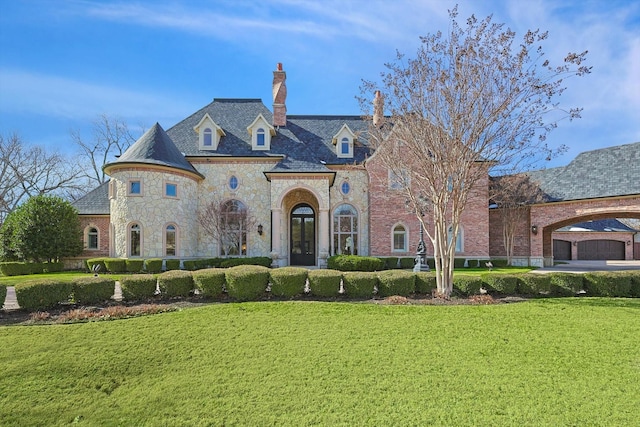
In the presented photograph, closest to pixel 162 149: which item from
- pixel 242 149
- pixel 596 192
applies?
pixel 242 149

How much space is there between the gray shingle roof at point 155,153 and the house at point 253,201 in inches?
3.1

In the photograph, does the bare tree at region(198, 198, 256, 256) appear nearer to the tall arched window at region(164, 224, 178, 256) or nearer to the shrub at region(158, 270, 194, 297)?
the tall arched window at region(164, 224, 178, 256)

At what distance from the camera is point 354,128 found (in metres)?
24.2

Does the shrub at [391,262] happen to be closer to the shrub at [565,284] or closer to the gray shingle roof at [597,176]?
the shrub at [565,284]

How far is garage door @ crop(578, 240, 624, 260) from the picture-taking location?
35.0 m

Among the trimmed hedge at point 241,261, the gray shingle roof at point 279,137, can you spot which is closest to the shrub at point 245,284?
the trimmed hedge at point 241,261

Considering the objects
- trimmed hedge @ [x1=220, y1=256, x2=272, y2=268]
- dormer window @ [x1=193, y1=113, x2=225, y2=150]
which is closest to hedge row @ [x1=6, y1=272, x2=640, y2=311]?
trimmed hedge @ [x1=220, y1=256, x2=272, y2=268]

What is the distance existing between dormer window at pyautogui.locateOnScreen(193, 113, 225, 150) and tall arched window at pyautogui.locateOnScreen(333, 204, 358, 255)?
8960 millimetres

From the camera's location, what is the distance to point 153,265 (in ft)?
56.9

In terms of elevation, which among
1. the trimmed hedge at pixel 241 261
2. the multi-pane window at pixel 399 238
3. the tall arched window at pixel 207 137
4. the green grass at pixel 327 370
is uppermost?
the tall arched window at pixel 207 137

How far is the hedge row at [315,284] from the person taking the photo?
958cm

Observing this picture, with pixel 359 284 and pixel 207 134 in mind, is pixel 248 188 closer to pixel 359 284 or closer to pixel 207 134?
pixel 207 134

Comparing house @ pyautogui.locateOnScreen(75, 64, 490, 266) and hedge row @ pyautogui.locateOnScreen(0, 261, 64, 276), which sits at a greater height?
house @ pyautogui.locateOnScreen(75, 64, 490, 266)

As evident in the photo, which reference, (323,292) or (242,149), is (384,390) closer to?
(323,292)
